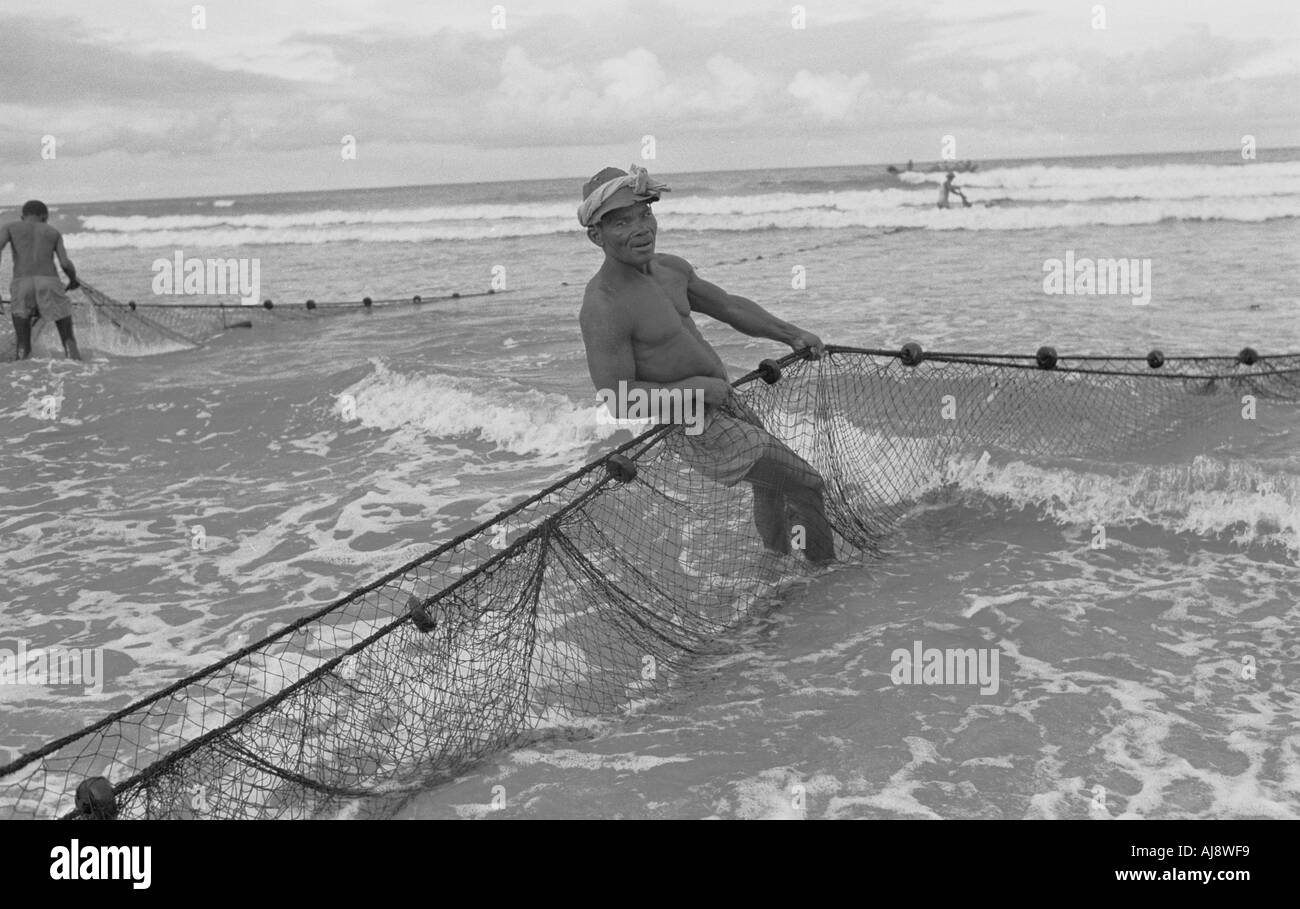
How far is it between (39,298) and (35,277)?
0.85ft

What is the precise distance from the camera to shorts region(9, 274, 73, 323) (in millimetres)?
12461

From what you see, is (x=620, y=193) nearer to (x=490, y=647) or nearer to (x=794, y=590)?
(x=490, y=647)

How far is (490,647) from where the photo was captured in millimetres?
4426

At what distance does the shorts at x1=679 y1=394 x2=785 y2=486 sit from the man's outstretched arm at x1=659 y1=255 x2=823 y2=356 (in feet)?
1.86

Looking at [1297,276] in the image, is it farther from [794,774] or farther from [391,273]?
[391,273]

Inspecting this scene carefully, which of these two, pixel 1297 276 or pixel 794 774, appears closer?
pixel 794 774

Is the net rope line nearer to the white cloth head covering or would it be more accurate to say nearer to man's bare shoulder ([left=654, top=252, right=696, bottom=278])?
man's bare shoulder ([left=654, top=252, right=696, bottom=278])

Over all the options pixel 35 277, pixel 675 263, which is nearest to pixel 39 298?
pixel 35 277

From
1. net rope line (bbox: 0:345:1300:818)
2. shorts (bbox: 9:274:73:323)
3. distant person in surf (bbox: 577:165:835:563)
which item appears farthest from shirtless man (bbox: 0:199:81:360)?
distant person in surf (bbox: 577:165:835:563)

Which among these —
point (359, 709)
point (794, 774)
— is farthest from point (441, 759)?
point (794, 774)

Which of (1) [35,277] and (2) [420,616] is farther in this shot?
(1) [35,277]

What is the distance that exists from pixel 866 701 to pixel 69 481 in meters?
6.77

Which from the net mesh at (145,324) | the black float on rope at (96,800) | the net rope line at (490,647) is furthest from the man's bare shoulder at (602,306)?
the net mesh at (145,324)

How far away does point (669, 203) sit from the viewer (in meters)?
40.9
